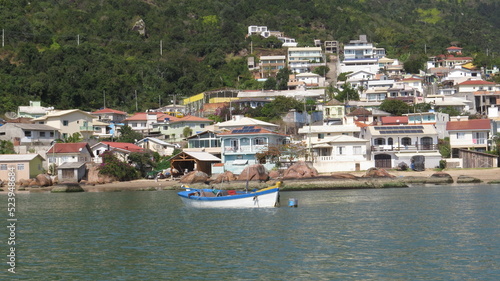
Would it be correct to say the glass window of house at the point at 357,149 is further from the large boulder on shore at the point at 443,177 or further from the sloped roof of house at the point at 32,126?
the sloped roof of house at the point at 32,126

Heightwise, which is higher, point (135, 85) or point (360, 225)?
point (135, 85)

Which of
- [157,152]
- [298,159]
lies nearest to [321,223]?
[298,159]

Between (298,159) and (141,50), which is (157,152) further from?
(141,50)

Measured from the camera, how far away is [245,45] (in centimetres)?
12488

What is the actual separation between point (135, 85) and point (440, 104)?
Result: 153 feet

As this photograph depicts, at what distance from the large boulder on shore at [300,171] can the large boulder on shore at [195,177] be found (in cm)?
697

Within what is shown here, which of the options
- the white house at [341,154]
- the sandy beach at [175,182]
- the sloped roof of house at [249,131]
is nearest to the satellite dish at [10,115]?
the sandy beach at [175,182]

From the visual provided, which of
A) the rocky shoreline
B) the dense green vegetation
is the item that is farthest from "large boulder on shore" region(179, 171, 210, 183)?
the dense green vegetation

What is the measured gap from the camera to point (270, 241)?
25.6 meters

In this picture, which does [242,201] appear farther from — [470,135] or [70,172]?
[470,135]

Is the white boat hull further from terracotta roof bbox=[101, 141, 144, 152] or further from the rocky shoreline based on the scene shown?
terracotta roof bbox=[101, 141, 144, 152]

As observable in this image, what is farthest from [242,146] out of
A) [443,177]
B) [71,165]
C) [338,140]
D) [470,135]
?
[470,135]

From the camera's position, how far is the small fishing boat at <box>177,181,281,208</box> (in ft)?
120

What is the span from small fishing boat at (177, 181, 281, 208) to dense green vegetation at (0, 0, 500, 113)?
5039 cm
